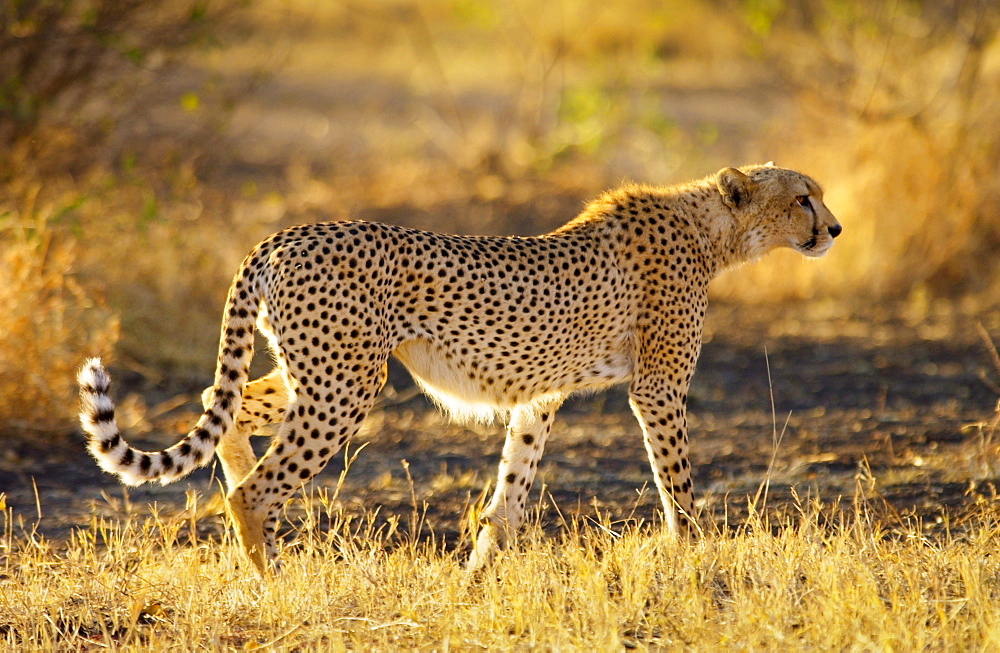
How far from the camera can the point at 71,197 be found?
6465 millimetres

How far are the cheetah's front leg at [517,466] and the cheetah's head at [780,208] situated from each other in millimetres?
1058

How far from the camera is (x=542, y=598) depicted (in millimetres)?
3482

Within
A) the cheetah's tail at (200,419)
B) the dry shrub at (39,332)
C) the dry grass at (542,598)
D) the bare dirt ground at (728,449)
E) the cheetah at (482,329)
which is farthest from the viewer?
the dry shrub at (39,332)

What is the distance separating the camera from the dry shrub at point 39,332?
5.36 m

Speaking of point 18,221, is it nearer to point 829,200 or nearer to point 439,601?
point 439,601

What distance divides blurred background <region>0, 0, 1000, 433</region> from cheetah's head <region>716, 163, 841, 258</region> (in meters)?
2.99

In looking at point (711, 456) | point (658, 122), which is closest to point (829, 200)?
point (658, 122)

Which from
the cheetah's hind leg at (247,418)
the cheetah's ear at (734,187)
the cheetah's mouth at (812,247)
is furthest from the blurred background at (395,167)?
the cheetah's mouth at (812,247)

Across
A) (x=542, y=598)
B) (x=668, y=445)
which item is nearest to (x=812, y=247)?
(x=668, y=445)

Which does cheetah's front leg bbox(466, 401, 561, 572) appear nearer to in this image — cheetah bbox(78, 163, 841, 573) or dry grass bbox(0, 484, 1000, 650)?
cheetah bbox(78, 163, 841, 573)

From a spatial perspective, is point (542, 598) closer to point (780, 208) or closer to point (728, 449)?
point (780, 208)

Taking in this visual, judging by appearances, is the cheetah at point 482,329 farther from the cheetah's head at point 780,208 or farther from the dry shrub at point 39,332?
the dry shrub at point 39,332

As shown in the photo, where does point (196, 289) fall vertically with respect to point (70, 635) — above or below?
above

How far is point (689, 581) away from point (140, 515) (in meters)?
2.33
